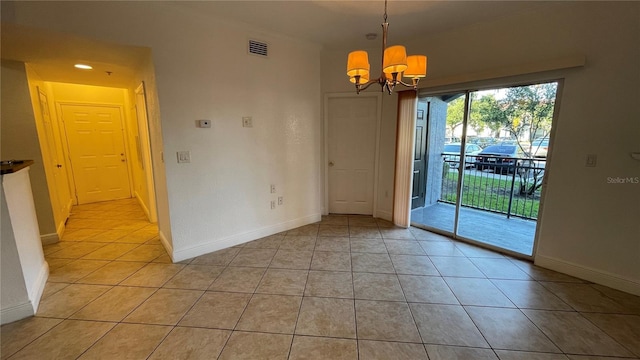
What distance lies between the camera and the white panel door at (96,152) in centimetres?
516

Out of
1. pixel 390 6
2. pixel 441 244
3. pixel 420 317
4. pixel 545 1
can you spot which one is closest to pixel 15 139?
pixel 390 6

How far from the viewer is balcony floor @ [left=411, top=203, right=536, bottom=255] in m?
3.35

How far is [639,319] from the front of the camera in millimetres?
1972

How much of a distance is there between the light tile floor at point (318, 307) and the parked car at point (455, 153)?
137cm

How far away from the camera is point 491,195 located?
4363mm

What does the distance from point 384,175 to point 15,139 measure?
4891 millimetres

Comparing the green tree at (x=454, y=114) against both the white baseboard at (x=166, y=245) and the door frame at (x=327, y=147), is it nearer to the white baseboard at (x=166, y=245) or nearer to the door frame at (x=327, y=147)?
the door frame at (x=327, y=147)

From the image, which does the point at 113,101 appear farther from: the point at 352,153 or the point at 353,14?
the point at 353,14

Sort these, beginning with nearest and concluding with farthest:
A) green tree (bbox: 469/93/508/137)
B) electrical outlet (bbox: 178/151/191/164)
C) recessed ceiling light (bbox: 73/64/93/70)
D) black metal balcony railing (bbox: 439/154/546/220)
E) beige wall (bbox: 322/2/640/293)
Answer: beige wall (bbox: 322/2/640/293), electrical outlet (bbox: 178/151/191/164), recessed ceiling light (bbox: 73/64/93/70), green tree (bbox: 469/93/508/137), black metal balcony railing (bbox: 439/154/546/220)

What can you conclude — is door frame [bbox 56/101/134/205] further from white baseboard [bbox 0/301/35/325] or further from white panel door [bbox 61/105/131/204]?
white baseboard [bbox 0/301/35/325]

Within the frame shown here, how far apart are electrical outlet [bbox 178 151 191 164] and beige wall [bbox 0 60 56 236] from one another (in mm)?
2050

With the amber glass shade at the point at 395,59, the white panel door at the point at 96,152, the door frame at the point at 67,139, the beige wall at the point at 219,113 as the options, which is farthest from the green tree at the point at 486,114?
the white panel door at the point at 96,152

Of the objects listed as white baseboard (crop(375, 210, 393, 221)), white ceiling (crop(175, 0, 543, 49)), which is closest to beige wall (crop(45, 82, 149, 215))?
white ceiling (crop(175, 0, 543, 49))

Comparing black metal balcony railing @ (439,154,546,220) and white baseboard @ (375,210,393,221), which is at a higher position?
black metal balcony railing @ (439,154,546,220)
